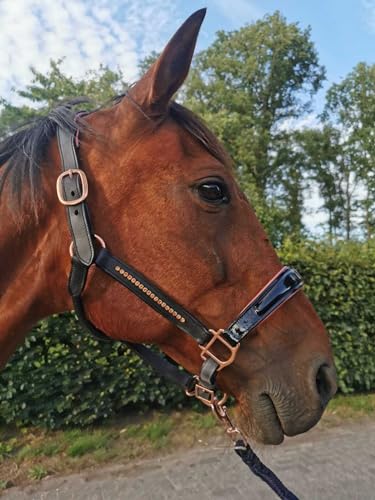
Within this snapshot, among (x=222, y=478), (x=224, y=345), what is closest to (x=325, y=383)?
(x=224, y=345)

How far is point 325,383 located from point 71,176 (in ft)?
3.92

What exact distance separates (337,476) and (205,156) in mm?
3678

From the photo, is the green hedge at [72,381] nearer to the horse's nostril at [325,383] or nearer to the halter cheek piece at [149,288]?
the halter cheek piece at [149,288]

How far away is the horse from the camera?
1461mm

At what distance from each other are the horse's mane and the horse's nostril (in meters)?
0.89

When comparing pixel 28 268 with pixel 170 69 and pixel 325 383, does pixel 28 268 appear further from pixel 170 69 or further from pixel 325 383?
pixel 325 383

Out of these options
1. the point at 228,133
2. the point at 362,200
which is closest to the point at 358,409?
the point at 228,133

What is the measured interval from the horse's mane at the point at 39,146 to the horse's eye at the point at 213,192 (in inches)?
6.4

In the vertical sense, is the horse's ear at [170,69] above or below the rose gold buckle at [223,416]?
above

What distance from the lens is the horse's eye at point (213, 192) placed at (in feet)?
4.92

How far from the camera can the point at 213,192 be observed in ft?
4.95

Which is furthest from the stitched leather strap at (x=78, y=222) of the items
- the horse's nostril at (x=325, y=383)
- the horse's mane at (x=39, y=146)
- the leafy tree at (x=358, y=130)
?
the leafy tree at (x=358, y=130)

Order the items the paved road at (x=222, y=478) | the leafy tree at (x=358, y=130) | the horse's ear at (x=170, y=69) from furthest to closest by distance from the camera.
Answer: the leafy tree at (x=358, y=130)
the paved road at (x=222, y=478)
the horse's ear at (x=170, y=69)

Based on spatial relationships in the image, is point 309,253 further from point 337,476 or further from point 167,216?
point 167,216
